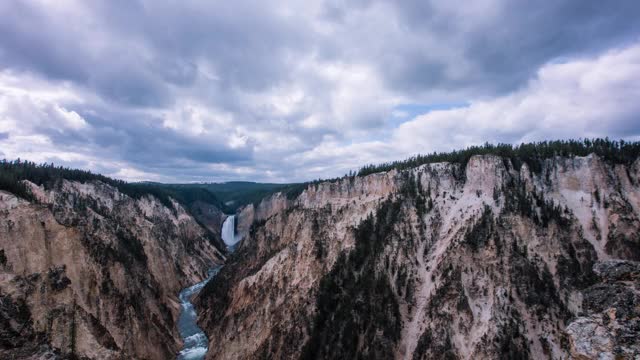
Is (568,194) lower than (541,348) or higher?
higher

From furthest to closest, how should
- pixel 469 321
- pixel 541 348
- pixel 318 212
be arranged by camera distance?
pixel 318 212
pixel 469 321
pixel 541 348

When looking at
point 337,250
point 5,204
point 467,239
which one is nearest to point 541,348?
point 467,239

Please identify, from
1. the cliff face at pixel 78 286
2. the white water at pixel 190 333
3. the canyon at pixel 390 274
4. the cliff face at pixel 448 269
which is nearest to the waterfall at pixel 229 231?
the cliff face at pixel 78 286

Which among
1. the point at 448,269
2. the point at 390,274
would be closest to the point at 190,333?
the point at 390,274

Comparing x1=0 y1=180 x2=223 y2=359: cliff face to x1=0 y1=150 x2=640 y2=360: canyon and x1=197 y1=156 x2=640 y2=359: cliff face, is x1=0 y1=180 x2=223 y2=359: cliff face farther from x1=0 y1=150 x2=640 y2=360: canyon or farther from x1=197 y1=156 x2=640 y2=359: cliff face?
x1=197 y1=156 x2=640 y2=359: cliff face

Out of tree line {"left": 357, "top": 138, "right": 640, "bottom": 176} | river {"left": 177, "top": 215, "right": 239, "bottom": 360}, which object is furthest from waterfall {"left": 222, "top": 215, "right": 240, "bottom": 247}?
tree line {"left": 357, "top": 138, "right": 640, "bottom": 176}

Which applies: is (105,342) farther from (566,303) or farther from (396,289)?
(566,303)

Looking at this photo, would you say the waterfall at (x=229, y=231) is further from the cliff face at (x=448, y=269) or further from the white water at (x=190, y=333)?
the cliff face at (x=448, y=269)
